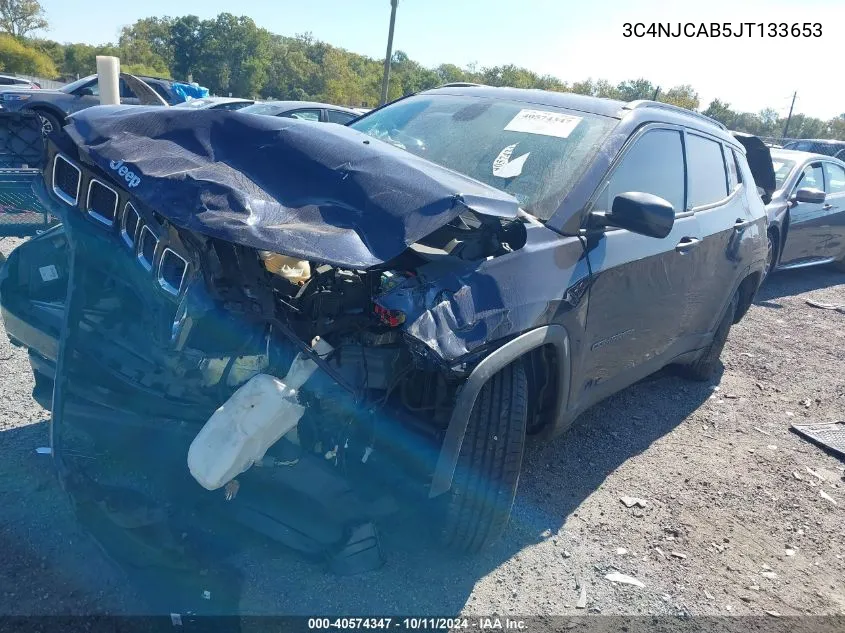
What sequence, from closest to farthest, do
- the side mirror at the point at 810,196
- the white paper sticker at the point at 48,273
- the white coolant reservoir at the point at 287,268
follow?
the white coolant reservoir at the point at 287,268 → the white paper sticker at the point at 48,273 → the side mirror at the point at 810,196

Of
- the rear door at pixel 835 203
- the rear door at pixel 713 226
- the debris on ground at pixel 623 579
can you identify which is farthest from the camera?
the rear door at pixel 835 203

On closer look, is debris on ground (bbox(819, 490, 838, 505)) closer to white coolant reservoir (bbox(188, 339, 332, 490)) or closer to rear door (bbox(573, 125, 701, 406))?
rear door (bbox(573, 125, 701, 406))

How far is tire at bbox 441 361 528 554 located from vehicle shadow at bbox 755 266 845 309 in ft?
21.0

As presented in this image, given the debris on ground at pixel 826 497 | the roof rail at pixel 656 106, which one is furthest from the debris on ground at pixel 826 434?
the roof rail at pixel 656 106

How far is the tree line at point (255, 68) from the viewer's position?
54.5m

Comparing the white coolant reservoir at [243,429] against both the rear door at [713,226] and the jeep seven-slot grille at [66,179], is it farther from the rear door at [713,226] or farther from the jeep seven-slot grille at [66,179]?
the rear door at [713,226]

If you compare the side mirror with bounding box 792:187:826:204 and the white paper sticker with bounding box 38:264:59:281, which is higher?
the side mirror with bounding box 792:187:826:204

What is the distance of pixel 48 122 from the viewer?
102 inches

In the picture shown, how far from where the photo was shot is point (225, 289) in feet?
7.38

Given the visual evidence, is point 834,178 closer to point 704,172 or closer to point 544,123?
point 704,172

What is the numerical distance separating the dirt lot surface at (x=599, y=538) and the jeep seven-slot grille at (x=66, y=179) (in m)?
1.32

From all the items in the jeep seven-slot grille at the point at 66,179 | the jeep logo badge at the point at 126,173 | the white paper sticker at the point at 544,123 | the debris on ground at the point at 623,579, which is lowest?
the debris on ground at the point at 623,579

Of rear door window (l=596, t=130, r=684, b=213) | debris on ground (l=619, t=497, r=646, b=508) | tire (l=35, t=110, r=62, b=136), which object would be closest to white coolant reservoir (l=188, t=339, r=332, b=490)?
tire (l=35, t=110, r=62, b=136)

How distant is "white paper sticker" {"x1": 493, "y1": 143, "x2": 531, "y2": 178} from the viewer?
318 cm
